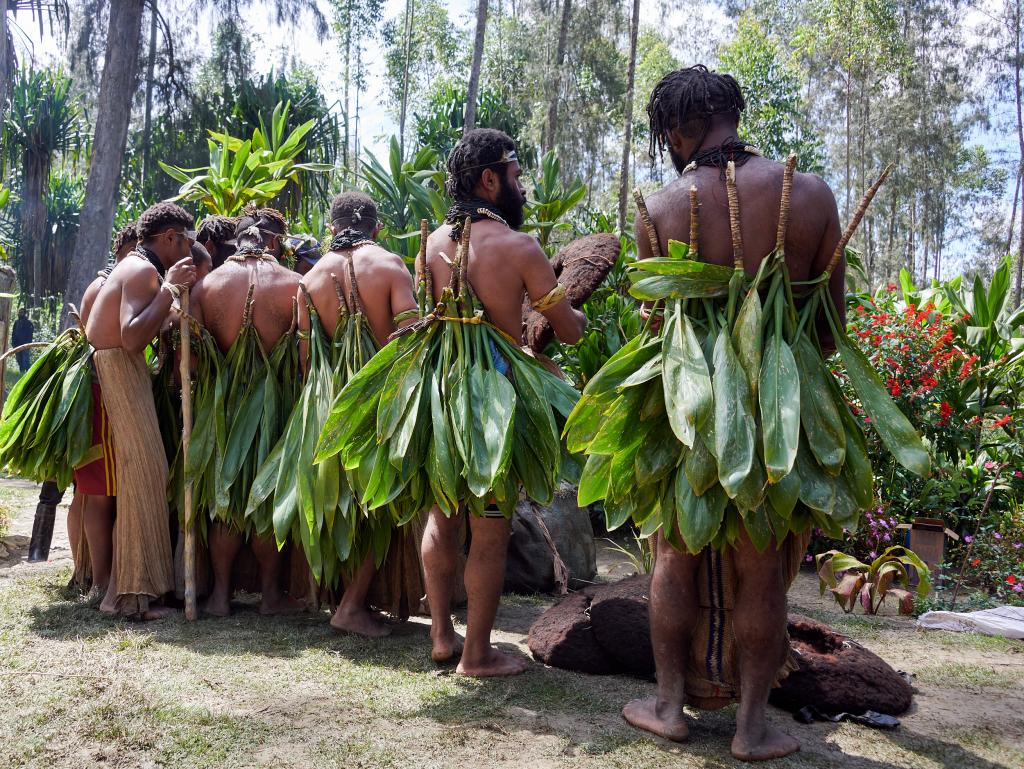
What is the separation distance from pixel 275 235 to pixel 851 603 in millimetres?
3288

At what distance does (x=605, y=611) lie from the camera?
10.2ft

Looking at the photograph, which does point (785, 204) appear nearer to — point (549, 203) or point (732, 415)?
point (732, 415)

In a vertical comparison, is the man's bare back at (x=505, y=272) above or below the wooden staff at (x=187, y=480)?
above

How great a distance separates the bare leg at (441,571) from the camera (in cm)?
313

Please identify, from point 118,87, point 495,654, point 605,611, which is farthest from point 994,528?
point 118,87

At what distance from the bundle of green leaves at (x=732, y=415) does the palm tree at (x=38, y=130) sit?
62.8 feet

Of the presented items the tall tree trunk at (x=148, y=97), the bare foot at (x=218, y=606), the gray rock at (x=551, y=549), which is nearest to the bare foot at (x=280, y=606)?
the bare foot at (x=218, y=606)

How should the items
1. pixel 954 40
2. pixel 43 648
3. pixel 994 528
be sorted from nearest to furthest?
pixel 43 648 < pixel 994 528 < pixel 954 40

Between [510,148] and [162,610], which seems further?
[162,610]

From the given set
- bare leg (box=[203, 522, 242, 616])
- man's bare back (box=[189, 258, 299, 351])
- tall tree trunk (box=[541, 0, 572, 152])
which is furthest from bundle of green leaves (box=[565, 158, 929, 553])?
tall tree trunk (box=[541, 0, 572, 152])

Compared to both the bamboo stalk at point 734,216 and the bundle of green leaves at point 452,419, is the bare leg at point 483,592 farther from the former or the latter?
the bamboo stalk at point 734,216

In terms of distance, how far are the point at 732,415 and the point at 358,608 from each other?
81.7 inches

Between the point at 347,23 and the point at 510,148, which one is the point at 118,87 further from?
the point at 347,23

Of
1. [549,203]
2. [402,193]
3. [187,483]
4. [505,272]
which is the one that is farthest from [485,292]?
[402,193]
